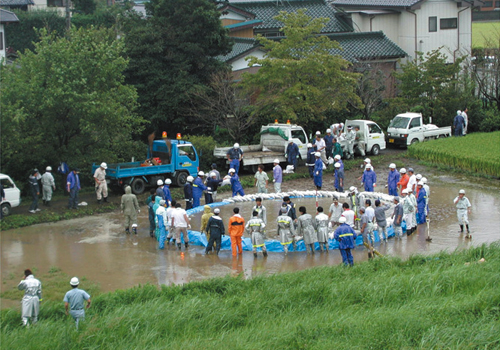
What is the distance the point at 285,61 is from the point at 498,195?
11029 mm

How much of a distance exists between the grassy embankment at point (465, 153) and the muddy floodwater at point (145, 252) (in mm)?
4892

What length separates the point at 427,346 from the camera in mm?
9172

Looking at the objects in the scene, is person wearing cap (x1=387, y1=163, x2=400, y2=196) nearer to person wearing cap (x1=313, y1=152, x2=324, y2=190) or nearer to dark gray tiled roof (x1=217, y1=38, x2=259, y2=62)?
person wearing cap (x1=313, y1=152, x2=324, y2=190)

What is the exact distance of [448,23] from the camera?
138 ft

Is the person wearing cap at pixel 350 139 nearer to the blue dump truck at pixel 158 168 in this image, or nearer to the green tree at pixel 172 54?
the green tree at pixel 172 54

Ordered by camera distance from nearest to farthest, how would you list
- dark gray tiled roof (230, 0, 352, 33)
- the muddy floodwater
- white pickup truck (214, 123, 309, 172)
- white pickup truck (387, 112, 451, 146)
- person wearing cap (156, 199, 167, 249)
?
the muddy floodwater < person wearing cap (156, 199, 167, 249) < white pickup truck (214, 123, 309, 172) < white pickup truck (387, 112, 451, 146) < dark gray tiled roof (230, 0, 352, 33)

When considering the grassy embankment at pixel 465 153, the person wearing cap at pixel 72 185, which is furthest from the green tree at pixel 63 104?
the grassy embankment at pixel 465 153

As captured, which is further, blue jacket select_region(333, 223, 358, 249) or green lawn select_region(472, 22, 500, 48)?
green lawn select_region(472, 22, 500, 48)

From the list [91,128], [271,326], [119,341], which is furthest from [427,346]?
[91,128]

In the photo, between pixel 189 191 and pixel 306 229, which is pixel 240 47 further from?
pixel 306 229

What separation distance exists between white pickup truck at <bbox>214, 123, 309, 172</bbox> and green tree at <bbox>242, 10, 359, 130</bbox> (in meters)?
0.76

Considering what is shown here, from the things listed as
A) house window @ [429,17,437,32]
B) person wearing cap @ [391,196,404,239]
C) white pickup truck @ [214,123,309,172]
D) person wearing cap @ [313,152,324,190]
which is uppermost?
house window @ [429,17,437,32]

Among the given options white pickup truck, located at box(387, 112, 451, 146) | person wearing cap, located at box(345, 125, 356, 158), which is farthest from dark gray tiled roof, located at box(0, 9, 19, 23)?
white pickup truck, located at box(387, 112, 451, 146)

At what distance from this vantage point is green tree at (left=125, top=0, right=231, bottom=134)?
2981 cm
